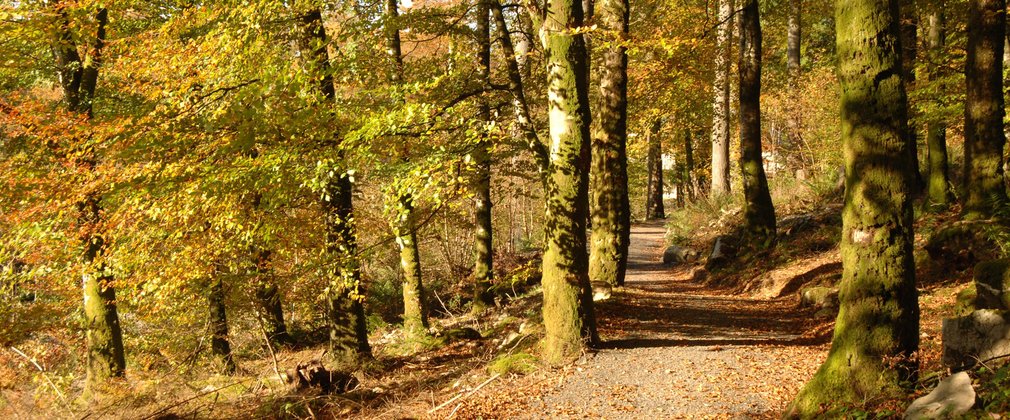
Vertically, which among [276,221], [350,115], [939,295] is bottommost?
[939,295]

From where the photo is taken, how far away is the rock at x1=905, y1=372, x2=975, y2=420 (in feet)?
12.5

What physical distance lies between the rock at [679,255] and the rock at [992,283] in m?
12.1

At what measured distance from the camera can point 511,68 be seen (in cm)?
955

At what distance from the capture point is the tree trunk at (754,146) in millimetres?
13898

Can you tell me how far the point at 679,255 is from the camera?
19.3 meters

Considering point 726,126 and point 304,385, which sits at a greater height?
point 726,126

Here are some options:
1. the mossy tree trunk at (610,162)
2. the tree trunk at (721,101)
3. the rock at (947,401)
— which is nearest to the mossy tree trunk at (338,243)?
the mossy tree trunk at (610,162)

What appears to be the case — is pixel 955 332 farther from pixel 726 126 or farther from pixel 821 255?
pixel 726 126

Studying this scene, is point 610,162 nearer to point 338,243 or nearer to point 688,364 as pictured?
point 688,364

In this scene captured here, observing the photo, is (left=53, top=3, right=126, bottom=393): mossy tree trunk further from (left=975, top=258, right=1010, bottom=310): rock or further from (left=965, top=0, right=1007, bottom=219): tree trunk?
(left=965, top=0, right=1007, bottom=219): tree trunk

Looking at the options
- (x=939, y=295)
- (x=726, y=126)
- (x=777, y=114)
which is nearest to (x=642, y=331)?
(x=939, y=295)

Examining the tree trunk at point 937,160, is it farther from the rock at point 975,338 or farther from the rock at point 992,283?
the rock at point 975,338

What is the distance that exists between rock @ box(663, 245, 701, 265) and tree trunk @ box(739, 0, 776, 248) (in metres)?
4.18

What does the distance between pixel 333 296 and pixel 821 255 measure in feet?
30.3
